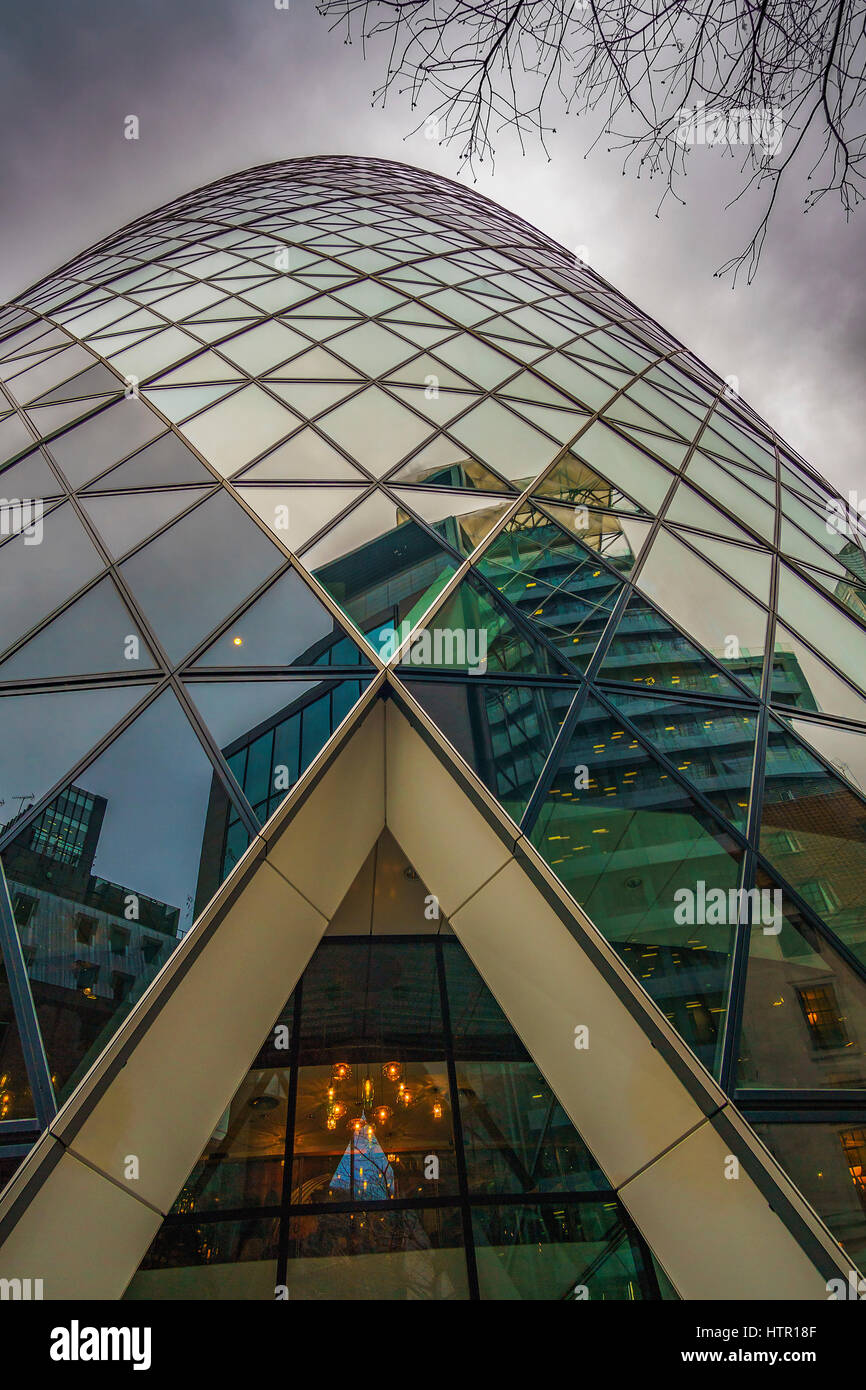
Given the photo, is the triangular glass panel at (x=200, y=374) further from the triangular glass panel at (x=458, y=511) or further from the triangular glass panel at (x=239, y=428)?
the triangular glass panel at (x=458, y=511)

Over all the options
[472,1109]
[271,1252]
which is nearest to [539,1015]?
[472,1109]

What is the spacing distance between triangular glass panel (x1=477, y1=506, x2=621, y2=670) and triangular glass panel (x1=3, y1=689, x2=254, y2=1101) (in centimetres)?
443

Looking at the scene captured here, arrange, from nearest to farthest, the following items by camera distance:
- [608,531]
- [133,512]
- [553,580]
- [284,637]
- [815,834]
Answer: [815,834] → [284,637] → [553,580] → [133,512] → [608,531]

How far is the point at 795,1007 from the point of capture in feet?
22.9

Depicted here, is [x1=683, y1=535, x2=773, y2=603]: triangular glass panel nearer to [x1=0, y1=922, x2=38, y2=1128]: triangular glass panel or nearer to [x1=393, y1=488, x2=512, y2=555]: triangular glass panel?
[x1=393, y1=488, x2=512, y2=555]: triangular glass panel

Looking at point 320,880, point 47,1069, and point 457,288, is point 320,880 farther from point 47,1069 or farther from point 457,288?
point 457,288

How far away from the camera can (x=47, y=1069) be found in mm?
6023

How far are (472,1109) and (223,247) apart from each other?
20.9m

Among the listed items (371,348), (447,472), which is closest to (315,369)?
(371,348)

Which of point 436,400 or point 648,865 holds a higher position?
point 436,400

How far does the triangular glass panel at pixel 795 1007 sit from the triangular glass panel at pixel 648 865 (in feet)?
0.92

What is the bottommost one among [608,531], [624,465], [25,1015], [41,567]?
[25,1015]

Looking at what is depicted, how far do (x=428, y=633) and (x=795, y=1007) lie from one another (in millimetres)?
5398
